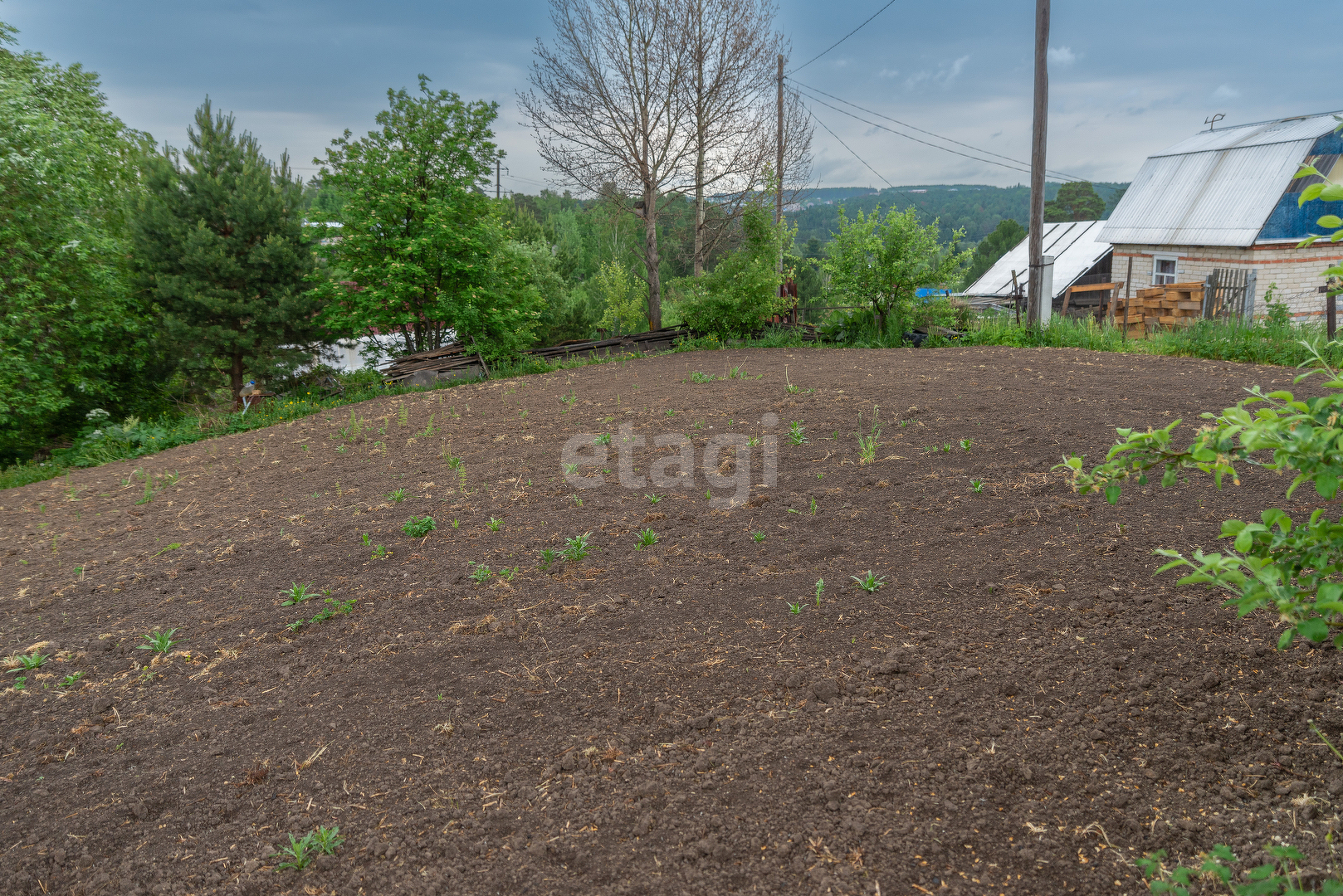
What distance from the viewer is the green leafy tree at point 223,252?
1151 cm

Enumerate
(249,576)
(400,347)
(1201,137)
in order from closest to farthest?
(249,576)
(400,347)
(1201,137)

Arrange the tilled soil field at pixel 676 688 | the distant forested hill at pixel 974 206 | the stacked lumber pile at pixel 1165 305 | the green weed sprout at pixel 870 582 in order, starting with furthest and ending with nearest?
the distant forested hill at pixel 974 206
the stacked lumber pile at pixel 1165 305
the green weed sprout at pixel 870 582
the tilled soil field at pixel 676 688

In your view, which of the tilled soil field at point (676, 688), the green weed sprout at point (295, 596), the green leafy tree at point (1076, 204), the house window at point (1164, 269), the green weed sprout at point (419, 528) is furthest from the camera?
the green leafy tree at point (1076, 204)

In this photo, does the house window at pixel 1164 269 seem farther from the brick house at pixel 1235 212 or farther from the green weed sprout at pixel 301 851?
the green weed sprout at pixel 301 851

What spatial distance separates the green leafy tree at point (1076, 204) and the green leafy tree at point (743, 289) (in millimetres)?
56205

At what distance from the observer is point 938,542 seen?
402 centimetres

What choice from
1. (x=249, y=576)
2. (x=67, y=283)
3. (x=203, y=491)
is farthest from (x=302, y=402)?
(x=249, y=576)

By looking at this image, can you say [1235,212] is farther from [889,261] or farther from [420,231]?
[420,231]

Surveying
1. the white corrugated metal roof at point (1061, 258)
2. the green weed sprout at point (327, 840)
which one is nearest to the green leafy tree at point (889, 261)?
the green weed sprout at point (327, 840)

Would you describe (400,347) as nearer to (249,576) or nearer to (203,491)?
(203,491)

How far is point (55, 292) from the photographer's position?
11.8m

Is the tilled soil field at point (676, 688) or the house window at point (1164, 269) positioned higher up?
the house window at point (1164, 269)

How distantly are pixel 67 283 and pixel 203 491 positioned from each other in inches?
330

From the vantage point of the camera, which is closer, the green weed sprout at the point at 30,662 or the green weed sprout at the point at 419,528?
the green weed sprout at the point at 30,662
